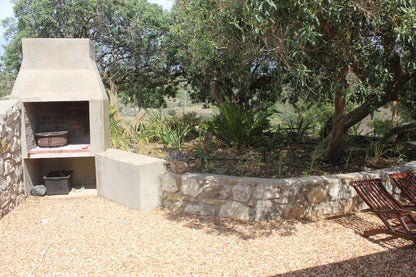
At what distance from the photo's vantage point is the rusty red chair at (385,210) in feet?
11.6

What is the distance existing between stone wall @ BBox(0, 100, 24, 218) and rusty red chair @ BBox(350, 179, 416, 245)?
4.65 m

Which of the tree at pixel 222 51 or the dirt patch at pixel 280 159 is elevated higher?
the tree at pixel 222 51

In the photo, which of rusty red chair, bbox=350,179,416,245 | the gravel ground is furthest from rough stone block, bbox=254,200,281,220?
rusty red chair, bbox=350,179,416,245

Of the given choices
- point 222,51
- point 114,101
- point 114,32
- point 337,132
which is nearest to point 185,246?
point 222,51

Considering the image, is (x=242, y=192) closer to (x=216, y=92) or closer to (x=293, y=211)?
(x=293, y=211)

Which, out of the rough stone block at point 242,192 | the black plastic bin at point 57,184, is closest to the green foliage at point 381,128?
the rough stone block at point 242,192

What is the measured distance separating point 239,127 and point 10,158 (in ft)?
12.7

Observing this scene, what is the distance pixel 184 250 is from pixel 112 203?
192 cm

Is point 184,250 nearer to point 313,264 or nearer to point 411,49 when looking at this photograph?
point 313,264

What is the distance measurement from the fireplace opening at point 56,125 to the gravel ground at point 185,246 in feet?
4.08

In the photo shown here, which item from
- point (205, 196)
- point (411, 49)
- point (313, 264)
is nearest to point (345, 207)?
point (313, 264)

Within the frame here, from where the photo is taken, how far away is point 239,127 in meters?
6.30

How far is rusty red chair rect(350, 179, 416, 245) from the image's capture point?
139 inches

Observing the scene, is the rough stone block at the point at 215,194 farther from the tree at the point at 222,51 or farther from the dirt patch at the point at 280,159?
the tree at the point at 222,51
